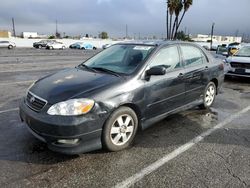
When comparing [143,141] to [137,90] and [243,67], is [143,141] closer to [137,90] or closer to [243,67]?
[137,90]

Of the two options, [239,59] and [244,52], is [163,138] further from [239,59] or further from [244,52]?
[244,52]

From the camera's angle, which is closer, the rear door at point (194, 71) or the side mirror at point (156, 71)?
the side mirror at point (156, 71)

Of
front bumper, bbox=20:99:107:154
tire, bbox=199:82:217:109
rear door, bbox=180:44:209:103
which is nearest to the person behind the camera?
front bumper, bbox=20:99:107:154

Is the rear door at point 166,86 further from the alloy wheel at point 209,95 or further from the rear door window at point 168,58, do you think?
the alloy wheel at point 209,95

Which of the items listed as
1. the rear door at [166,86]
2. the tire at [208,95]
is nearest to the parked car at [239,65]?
the tire at [208,95]

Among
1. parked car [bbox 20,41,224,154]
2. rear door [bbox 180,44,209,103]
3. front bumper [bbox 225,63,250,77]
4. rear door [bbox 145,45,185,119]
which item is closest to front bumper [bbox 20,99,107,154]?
parked car [bbox 20,41,224,154]

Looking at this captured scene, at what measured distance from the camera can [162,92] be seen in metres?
4.12

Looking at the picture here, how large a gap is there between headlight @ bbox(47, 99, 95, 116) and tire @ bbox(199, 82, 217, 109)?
3.21 meters

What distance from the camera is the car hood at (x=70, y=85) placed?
3260mm

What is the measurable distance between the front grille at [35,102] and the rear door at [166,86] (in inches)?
60.5

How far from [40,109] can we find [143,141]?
1682mm

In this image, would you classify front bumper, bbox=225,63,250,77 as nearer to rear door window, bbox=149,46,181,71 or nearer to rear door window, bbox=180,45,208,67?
rear door window, bbox=180,45,208,67

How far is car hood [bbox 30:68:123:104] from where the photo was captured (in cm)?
326

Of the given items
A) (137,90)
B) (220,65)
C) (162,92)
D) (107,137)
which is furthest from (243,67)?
(107,137)
